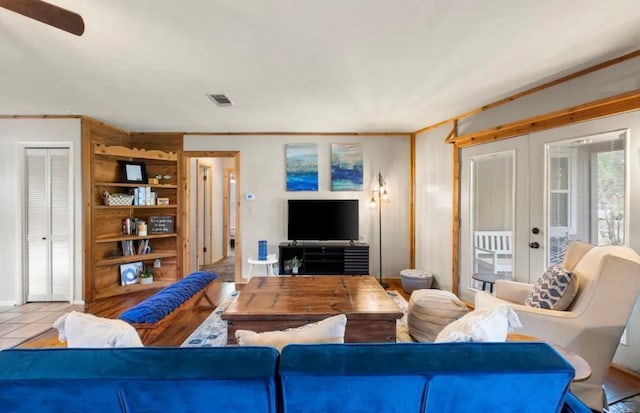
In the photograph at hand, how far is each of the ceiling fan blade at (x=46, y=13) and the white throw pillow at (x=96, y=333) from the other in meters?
1.45

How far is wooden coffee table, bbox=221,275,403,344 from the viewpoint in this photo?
89.7 inches

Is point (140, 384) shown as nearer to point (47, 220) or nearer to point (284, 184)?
point (284, 184)

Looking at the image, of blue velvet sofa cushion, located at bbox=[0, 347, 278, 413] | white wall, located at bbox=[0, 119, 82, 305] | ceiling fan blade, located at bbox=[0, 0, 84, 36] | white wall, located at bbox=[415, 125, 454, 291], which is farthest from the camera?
white wall, located at bbox=[415, 125, 454, 291]

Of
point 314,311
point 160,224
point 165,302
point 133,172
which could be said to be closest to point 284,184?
point 160,224

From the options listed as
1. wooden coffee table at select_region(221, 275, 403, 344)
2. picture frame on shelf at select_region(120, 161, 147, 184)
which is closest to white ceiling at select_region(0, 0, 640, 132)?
picture frame on shelf at select_region(120, 161, 147, 184)

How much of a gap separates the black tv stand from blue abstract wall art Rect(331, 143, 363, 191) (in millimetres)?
987

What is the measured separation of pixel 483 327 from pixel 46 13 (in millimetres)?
2506

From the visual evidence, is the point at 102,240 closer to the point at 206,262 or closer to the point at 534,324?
the point at 206,262

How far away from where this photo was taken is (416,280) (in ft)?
14.4

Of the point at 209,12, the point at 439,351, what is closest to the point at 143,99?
the point at 209,12

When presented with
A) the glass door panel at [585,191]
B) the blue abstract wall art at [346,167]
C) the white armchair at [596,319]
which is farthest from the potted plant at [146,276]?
the glass door panel at [585,191]

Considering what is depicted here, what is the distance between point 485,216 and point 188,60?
3626 mm

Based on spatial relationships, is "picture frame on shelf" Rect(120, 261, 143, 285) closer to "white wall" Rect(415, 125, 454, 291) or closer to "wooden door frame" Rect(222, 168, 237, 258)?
"wooden door frame" Rect(222, 168, 237, 258)

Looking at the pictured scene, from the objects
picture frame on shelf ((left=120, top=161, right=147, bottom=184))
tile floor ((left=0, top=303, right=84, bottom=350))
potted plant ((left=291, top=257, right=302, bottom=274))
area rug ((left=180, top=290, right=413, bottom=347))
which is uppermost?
picture frame on shelf ((left=120, top=161, right=147, bottom=184))
